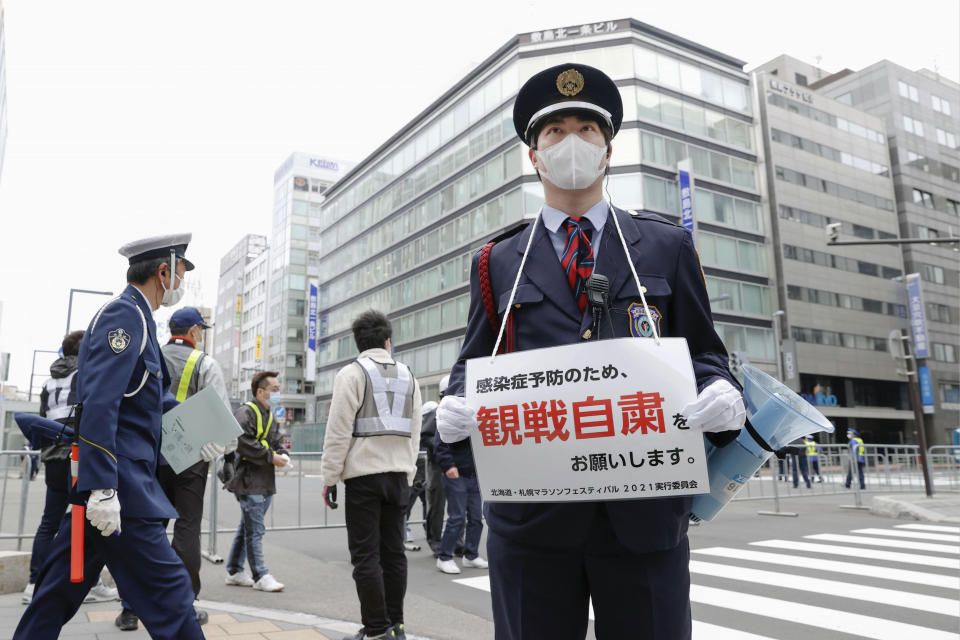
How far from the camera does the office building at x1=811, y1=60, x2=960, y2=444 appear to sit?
2042 inches

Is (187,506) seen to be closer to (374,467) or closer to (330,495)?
(330,495)

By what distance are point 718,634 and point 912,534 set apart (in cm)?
723

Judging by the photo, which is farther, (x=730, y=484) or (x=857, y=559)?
(x=857, y=559)

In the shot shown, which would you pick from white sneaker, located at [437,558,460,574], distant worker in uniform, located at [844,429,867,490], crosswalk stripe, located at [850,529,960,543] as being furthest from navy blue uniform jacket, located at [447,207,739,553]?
distant worker in uniform, located at [844,429,867,490]

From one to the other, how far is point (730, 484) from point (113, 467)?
2311mm

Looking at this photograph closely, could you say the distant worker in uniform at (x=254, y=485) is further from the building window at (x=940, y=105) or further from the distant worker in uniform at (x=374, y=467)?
the building window at (x=940, y=105)

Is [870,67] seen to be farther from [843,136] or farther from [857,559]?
[857,559]

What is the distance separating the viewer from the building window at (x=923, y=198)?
174ft

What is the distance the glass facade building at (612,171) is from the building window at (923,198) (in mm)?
18268

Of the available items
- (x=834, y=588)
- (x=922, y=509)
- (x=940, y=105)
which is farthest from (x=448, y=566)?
(x=940, y=105)

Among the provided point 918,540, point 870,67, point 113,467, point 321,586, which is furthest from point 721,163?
point 113,467

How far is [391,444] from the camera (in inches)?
185

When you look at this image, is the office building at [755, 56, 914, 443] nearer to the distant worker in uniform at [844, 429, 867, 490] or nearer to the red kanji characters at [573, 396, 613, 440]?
the distant worker in uniform at [844, 429, 867, 490]

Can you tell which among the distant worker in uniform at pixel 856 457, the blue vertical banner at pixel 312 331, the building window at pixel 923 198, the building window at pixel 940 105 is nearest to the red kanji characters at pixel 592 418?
the distant worker in uniform at pixel 856 457
